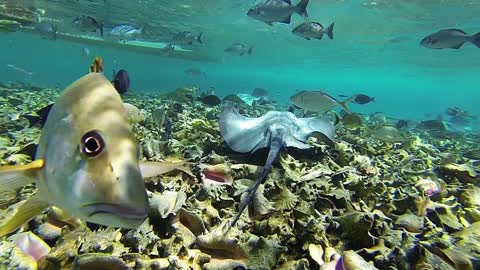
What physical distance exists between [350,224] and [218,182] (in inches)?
58.2

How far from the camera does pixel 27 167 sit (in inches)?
49.0

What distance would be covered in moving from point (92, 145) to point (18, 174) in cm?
Answer: 40

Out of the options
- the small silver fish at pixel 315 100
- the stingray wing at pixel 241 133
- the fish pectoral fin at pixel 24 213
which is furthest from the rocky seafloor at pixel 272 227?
the small silver fish at pixel 315 100

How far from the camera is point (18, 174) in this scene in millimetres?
1250

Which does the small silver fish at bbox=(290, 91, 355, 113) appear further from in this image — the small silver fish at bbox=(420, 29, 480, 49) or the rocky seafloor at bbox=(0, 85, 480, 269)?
the rocky seafloor at bbox=(0, 85, 480, 269)

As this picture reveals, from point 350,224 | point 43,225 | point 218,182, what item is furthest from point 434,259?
point 43,225

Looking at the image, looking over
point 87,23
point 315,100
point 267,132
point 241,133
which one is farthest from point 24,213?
point 87,23

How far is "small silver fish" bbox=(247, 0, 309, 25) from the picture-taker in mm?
6996

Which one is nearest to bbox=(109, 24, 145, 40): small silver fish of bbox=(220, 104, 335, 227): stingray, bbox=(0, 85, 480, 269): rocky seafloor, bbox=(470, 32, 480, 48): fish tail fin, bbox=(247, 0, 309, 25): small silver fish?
bbox=(247, 0, 309, 25): small silver fish

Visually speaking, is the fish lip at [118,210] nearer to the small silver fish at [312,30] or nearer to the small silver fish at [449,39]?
the small silver fish at [312,30]

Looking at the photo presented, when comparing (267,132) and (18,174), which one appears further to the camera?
(267,132)

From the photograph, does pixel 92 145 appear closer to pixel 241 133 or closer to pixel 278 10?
pixel 241 133

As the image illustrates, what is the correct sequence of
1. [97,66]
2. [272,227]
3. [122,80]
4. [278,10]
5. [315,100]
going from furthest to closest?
[315,100] < [278,10] < [122,80] < [272,227] < [97,66]

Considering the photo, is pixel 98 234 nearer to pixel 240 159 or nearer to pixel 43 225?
pixel 43 225
